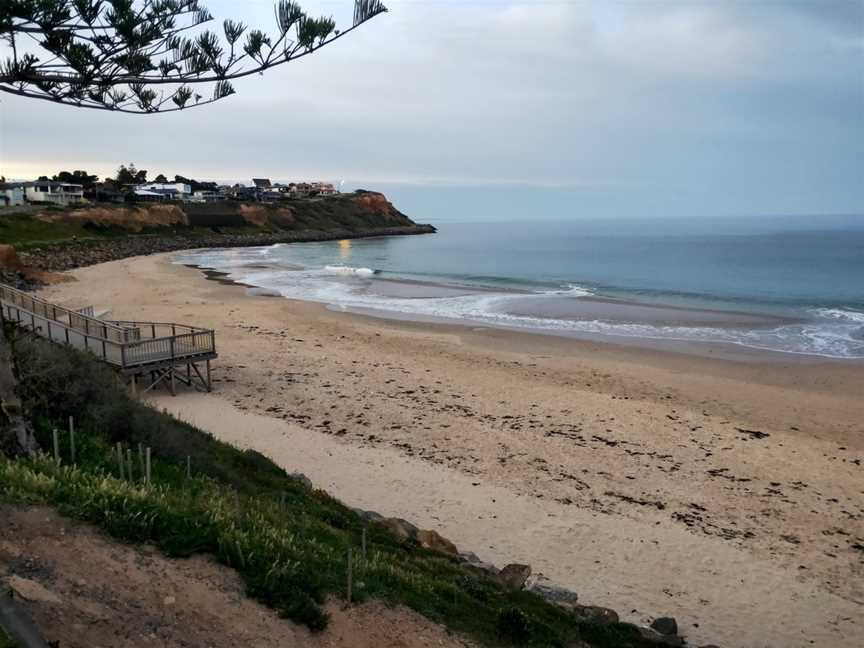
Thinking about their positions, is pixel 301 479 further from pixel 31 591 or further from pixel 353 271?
pixel 353 271

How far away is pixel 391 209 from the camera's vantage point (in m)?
143

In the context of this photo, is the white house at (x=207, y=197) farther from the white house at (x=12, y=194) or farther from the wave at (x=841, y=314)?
the wave at (x=841, y=314)

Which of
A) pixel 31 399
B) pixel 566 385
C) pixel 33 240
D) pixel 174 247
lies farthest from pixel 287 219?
pixel 31 399

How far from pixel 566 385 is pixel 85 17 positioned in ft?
48.9

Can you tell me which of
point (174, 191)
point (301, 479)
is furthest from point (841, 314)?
point (174, 191)

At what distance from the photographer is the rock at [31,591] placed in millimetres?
4125

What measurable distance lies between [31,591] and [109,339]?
12.3m

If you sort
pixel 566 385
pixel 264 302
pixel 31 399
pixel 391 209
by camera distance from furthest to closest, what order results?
pixel 391 209 → pixel 264 302 → pixel 566 385 → pixel 31 399

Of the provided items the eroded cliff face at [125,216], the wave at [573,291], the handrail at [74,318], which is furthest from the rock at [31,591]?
the eroded cliff face at [125,216]

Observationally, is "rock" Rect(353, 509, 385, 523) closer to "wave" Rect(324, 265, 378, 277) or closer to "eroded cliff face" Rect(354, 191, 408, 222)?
"wave" Rect(324, 265, 378, 277)

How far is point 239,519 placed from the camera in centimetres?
614

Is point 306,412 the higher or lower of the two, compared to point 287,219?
lower

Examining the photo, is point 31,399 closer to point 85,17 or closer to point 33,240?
point 85,17

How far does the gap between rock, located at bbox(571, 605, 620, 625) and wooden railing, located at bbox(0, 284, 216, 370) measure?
11358 millimetres
